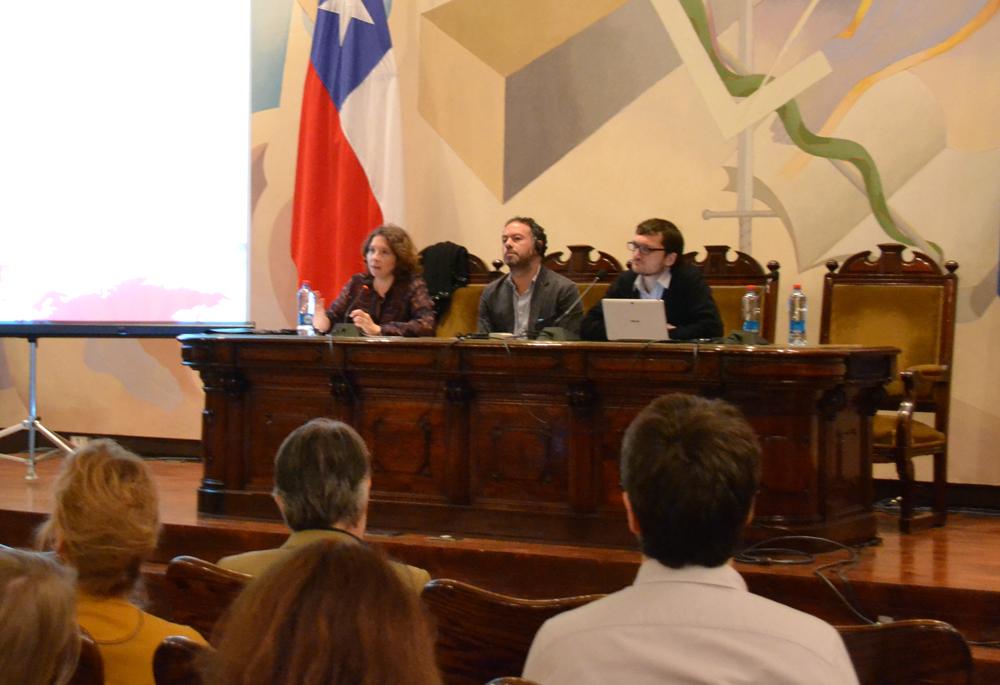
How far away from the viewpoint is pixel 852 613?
340 cm

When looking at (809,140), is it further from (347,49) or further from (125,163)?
(125,163)

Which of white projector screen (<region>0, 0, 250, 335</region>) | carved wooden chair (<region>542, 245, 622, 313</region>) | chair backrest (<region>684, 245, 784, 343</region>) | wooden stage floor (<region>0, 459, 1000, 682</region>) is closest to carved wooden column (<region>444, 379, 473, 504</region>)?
wooden stage floor (<region>0, 459, 1000, 682</region>)

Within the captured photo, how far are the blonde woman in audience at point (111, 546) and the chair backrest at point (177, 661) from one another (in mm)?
247

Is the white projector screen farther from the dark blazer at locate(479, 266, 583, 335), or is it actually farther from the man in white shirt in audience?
the man in white shirt in audience

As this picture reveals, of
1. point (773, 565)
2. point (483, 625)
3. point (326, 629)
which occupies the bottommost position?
point (773, 565)

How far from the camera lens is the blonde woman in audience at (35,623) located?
1136 millimetres

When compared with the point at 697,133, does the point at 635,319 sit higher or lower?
lower

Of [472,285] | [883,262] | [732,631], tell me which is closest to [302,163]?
[472,285]

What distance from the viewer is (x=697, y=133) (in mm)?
5629

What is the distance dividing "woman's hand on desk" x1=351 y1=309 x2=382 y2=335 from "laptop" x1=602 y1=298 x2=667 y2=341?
1.03 m

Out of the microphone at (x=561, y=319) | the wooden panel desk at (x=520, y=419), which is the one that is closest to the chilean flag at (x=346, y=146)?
the microphone at (x=561, y=319)

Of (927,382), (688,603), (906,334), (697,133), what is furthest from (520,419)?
(688,603)

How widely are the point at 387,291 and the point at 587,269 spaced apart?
3.06ft

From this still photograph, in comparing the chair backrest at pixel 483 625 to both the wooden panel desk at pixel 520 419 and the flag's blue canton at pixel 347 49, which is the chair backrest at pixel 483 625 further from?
the flag's blue canton at pixel 347 49
